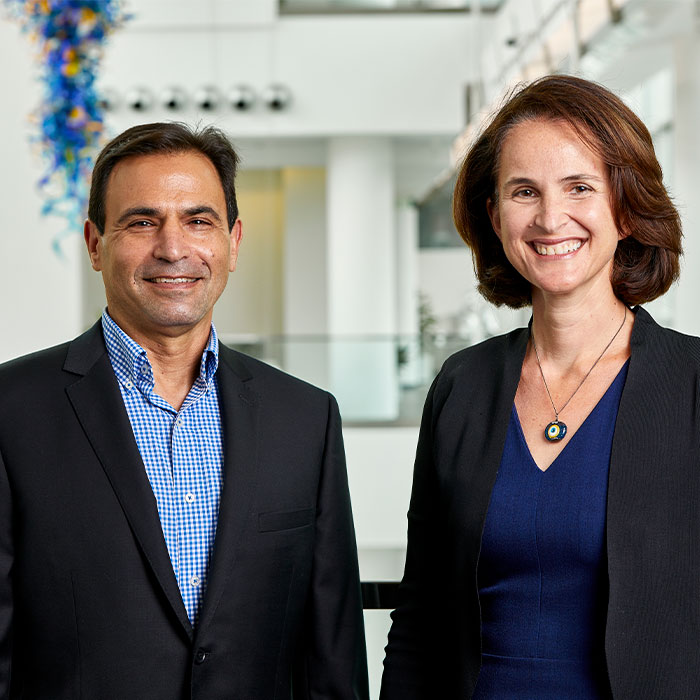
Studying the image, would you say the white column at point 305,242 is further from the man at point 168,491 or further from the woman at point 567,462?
the woman at point 567,462

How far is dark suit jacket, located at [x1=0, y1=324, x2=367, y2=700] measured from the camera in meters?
1.85

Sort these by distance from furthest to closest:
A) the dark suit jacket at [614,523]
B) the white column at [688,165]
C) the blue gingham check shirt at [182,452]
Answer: the white column at [688,165], the blue gingham check shirt at [182,452], the dark suit jacket at [614,523]

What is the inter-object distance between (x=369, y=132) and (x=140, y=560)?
39.3 ft

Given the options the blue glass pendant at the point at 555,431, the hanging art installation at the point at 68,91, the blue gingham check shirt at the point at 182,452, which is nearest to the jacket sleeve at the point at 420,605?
the blue glass pendant at the point at 555,431

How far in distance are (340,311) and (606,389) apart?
12934 millimetres

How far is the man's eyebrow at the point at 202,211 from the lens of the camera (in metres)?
2.06

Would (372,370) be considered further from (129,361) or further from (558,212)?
(558,212)

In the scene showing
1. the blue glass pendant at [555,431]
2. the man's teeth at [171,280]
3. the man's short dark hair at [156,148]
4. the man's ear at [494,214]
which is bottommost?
the blue glass pendant at [555,431]

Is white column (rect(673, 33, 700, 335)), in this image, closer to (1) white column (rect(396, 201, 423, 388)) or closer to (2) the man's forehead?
(2) the man's forehead

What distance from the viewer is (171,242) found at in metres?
2.00

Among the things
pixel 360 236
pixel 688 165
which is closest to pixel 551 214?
pixel 688 165

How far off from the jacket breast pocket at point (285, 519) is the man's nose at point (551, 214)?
0.72 meters

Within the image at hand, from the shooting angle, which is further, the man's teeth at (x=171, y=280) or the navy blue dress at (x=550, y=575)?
the man's teeth at (x=171, y=280)

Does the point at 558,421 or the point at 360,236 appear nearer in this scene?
the point at 558,421
